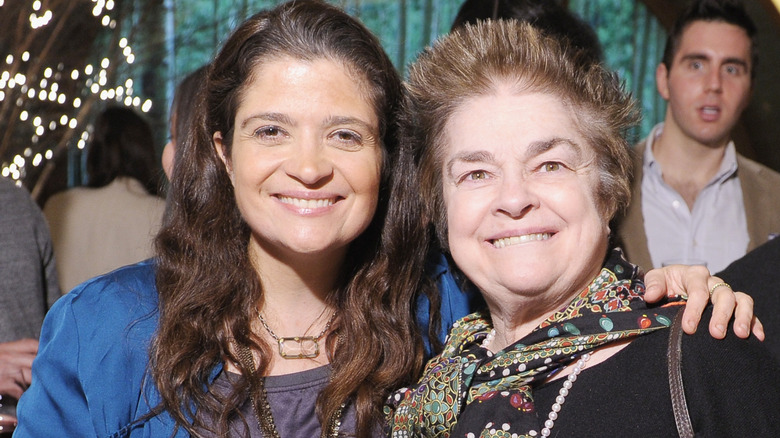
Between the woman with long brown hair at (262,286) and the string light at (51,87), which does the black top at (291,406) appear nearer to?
the woman with long brown hair at (262,286)

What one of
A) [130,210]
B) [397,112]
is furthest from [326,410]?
[130,210]

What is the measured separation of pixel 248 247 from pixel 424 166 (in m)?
0.49

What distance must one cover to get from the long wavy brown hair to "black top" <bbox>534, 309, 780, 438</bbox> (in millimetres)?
531

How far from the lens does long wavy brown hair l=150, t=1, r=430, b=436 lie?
184 centimetres

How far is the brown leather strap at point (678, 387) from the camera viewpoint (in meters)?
1.36

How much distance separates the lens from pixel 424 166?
1.83 m

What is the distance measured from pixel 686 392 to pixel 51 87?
401cm

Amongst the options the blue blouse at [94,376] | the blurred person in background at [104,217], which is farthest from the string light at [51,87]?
the blue blouse at [94,376]

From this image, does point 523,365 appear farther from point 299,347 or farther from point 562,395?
point 299,347

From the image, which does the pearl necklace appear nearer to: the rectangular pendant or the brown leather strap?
the brown leather strap

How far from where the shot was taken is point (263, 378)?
188 cm

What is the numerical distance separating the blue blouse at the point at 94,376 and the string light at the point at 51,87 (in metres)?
2.48

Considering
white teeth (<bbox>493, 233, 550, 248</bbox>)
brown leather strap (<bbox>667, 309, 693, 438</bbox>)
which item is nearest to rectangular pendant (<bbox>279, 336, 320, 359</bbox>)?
white teeth (<bbox>493, 233, 550, 248</bbox>)

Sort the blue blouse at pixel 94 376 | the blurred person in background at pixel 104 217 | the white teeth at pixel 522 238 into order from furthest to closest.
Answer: the blurred person in background at pixel 104 217
the blue blouse at pixel 94 376
the white teeth at pixel 522 238
